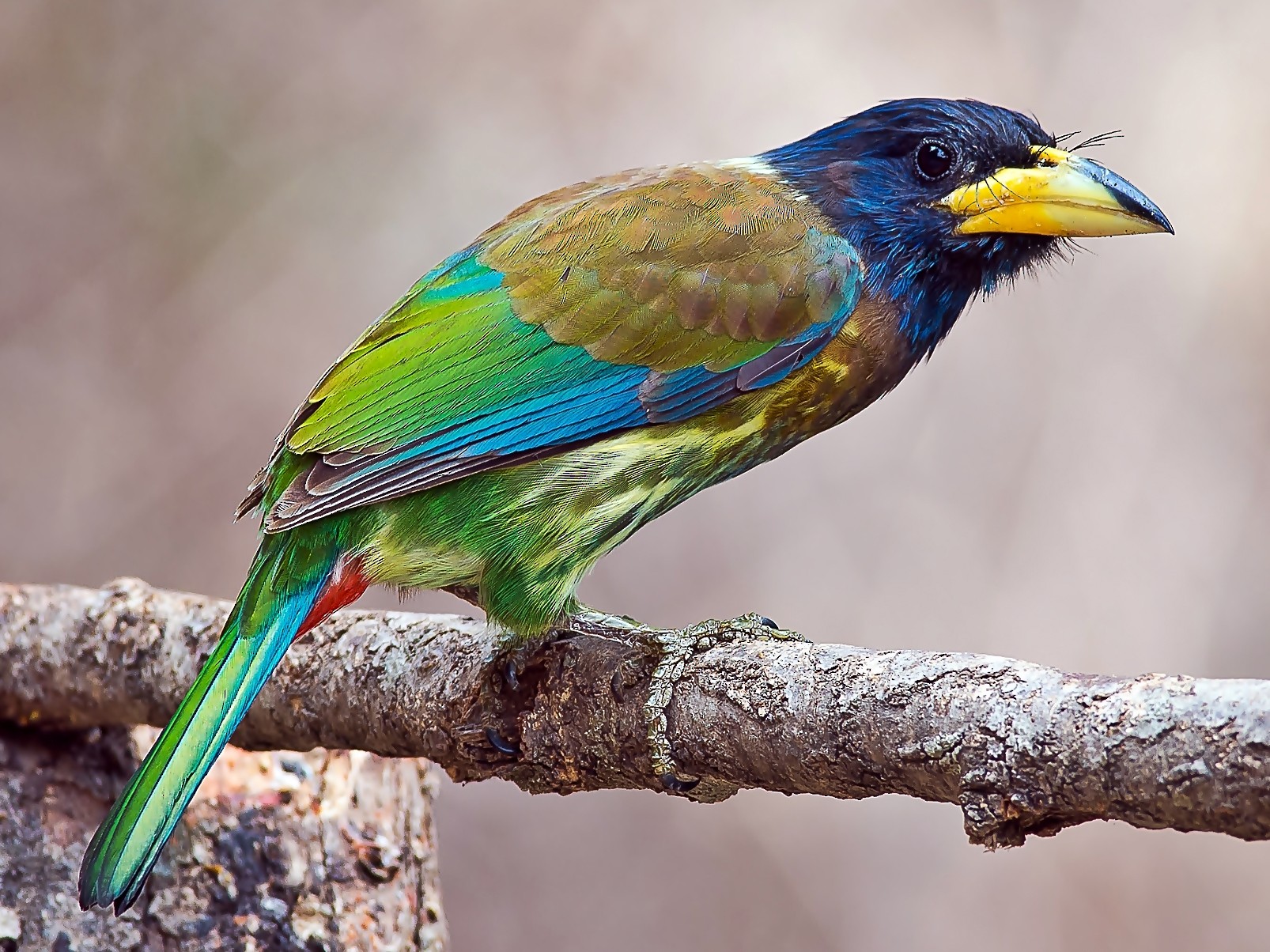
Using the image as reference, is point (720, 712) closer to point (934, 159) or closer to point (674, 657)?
point (674, 657)

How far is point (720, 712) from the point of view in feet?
7.54

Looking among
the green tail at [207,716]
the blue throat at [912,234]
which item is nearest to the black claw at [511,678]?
the green tail at [207,716]

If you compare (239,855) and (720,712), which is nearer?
(720,712)

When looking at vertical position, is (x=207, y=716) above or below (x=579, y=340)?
below

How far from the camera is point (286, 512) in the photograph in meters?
2.62

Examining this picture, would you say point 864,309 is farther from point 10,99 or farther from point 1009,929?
point 10,99

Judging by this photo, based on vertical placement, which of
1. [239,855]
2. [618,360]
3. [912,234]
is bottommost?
→ [239,855]

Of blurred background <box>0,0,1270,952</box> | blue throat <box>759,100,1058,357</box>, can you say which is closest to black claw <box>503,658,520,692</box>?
blue throat <box>759,100,1058,357</box>

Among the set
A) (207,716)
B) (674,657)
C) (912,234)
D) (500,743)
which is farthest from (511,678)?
(912,234)

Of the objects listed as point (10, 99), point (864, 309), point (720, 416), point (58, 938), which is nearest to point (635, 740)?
point (720, 416)

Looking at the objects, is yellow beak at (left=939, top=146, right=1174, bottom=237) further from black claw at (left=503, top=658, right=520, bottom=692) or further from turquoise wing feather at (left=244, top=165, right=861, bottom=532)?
black claw at (left=503, top=658, right=520, bottom=692)

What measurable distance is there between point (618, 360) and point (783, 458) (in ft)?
5.99

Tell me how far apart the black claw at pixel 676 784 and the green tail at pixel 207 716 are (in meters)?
0.73

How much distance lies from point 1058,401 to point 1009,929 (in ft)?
5.21
